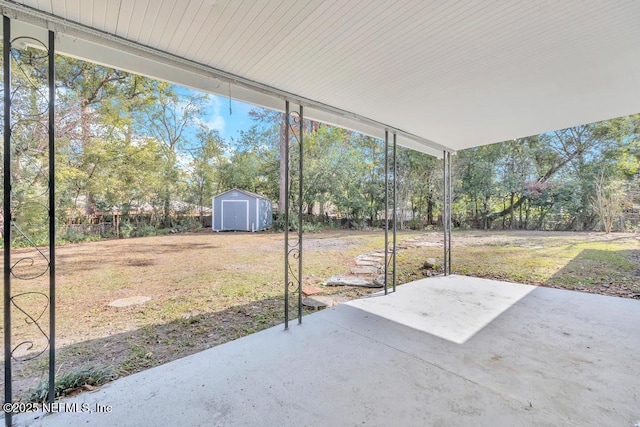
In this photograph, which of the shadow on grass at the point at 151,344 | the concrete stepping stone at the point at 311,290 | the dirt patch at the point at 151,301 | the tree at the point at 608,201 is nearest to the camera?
the shadow on grass at the point at 151,344

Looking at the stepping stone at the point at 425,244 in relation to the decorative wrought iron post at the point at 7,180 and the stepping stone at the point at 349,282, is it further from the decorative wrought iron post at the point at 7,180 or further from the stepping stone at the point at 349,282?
the decorative wrought iron post at the point at 7,180

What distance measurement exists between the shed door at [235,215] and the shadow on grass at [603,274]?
383 inches

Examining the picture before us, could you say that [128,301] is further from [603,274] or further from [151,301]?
[603,274]

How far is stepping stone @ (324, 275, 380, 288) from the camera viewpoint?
14.0 feet

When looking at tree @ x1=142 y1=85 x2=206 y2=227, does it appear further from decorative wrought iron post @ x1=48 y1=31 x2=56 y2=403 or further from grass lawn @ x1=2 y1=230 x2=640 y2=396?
decorative wrought iron post @ x1=48 y1=31 x2=56 y2=403

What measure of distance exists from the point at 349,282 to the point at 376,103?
8.80ft

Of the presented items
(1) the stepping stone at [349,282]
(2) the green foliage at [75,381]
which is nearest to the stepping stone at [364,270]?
(1) the stepping stone at [349,282]

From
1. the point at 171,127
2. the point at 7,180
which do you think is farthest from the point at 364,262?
the point at 171,127

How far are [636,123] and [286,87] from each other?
13167mm

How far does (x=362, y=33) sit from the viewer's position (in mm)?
1656

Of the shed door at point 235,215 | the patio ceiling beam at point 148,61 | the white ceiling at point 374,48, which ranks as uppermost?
the white ceiling at point 374,48

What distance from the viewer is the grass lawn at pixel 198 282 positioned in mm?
2521

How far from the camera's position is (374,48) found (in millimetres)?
1812

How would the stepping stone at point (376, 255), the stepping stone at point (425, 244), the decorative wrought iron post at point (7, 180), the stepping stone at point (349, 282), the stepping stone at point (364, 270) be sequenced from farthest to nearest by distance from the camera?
the stepping stone at point (425, 244) < the stepping stone at point (376, 255) < the stepping stone at point (364, 270) < the stepping stone at point (349, 282) < the decorative wrought iron post at point (7, 180)
